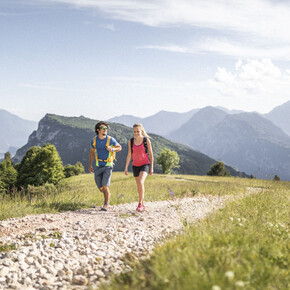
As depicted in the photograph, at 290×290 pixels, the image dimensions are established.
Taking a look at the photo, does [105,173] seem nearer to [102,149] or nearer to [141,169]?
[102,149]

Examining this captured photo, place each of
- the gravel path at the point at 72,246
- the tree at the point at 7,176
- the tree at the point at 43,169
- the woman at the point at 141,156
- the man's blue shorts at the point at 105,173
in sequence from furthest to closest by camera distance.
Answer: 1. the tree at the point at 7,176
2. the tree at the point at 43,169
3. the man's blue shorts at the point at 105,173
4. the woman at the point at 141,156
5. the gravel path at the point at 72,246

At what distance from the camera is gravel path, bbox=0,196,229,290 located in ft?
13.0

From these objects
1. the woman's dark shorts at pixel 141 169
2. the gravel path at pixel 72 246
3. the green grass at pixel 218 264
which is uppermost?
the woman's dark shorts at pixel 141 169

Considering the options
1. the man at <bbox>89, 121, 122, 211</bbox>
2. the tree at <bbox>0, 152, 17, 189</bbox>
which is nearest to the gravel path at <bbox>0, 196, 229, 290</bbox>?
the man at <bbox>89, 121, 122, 211</bbox>

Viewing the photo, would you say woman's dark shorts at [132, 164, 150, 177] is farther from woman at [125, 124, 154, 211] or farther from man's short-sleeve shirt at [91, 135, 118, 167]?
man's short-sleeve shirt at [91, 135, 118, 167]

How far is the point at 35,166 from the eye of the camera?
→ 42.1m

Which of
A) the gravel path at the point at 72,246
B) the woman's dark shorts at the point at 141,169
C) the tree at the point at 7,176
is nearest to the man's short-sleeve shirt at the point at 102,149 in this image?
the woman's dark shorts at the point at 141,169

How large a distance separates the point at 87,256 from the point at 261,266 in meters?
2.77

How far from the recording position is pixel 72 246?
501 cm

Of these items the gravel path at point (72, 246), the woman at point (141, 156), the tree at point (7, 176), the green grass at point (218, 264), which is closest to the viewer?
the green grass at point (218, 264)

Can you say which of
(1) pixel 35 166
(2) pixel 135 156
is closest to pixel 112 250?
(2) pixel 135 156

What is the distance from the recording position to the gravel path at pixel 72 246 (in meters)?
3.97

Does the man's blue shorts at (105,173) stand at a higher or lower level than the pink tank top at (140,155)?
lower

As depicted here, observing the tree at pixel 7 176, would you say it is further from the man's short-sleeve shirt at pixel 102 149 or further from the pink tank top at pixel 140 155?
the pink tank top at pixel 140 155
